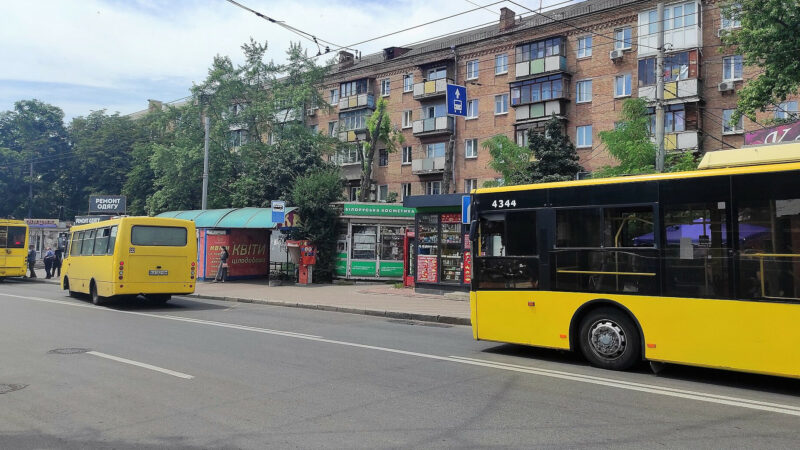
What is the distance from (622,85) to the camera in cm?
3491

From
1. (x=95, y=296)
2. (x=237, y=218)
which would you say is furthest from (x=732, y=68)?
(x=95, y=296)

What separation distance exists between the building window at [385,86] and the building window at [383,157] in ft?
15.2

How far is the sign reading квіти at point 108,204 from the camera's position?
44.4 meters

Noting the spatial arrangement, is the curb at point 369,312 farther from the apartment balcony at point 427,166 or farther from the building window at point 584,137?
the apartment balcony at point 427,166

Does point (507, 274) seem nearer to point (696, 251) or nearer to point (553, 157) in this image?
point (696, 251)

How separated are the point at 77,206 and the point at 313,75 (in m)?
36.1

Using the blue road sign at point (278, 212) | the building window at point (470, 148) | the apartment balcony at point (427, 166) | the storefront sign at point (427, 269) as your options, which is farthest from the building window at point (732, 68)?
the blue road sign at point (278, 212)

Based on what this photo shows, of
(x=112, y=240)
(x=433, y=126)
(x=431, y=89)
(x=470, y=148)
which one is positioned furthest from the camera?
(x=431, y=89)

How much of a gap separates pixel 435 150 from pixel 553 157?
1357 centimetres

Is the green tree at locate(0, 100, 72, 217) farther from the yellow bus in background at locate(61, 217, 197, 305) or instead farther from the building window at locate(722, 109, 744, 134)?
the building window at locate(722, 109, 744, 134)

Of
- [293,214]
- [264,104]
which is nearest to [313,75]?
[264,104]

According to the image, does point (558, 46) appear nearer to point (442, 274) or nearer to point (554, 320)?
point (442, 274)

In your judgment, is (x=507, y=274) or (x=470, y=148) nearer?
(x=507, y=274)

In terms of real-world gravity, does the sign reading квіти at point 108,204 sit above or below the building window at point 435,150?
below
